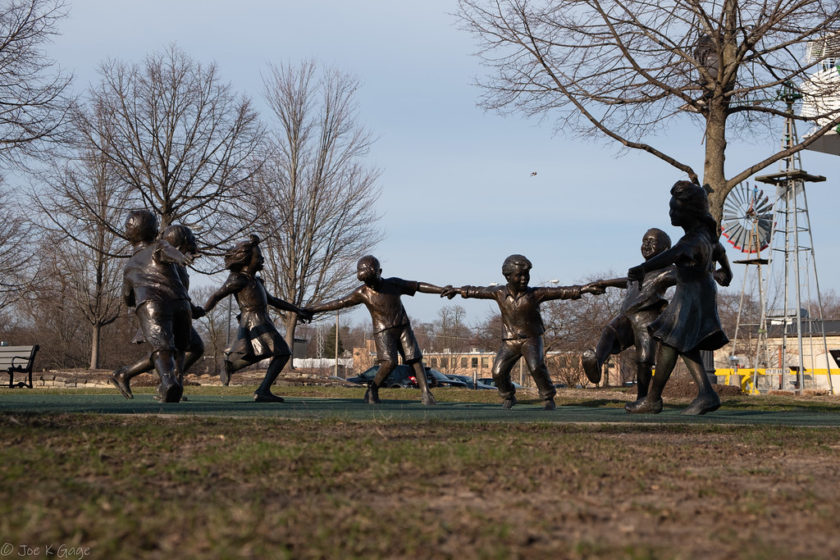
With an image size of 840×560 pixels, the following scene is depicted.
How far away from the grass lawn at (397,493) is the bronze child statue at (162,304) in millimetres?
2625

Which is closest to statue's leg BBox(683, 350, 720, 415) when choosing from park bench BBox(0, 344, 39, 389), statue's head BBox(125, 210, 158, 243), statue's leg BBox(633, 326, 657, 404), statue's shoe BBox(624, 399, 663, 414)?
statue's shoe BBox(624, 399, 663, 414)

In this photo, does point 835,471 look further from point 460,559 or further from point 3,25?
point 3,25

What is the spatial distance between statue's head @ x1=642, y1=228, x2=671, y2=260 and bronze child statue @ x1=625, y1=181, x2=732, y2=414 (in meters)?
1.00

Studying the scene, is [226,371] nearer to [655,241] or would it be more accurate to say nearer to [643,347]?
[643,347]

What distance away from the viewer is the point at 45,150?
55.0 feet

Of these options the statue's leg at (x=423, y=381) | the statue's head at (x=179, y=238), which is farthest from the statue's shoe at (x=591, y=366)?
the statue's head at (x=179, y=238)

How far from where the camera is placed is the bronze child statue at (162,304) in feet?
31.6

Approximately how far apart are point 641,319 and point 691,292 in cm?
127

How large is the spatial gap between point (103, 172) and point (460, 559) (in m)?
26.4

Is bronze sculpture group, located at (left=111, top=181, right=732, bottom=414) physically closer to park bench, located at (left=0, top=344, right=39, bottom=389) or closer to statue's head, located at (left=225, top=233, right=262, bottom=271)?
statue's head, located at (left=225, top=233, right=262, bottom=271)

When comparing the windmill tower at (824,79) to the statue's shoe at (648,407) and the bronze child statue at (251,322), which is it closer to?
the statue's shoe at (648,407)

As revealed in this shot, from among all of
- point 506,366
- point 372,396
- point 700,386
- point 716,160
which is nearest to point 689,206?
point 700,386

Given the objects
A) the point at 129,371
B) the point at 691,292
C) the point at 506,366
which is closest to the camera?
the point at 691,292

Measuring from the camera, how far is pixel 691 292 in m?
9.47
